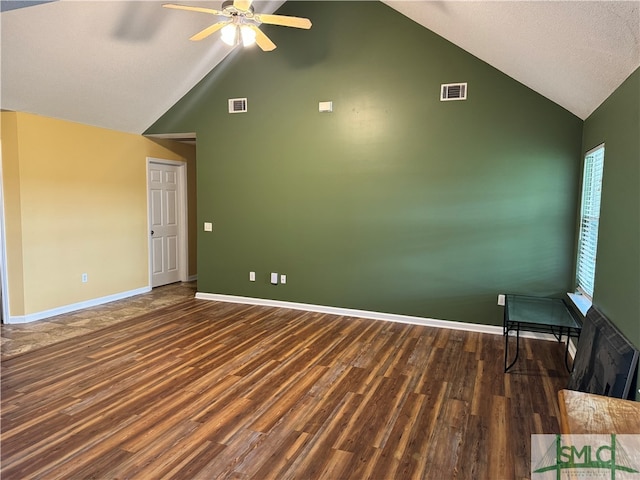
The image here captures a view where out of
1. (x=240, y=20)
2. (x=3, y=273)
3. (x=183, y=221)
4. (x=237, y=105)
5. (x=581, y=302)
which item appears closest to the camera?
(x=240, y=20)

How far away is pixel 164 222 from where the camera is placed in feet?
21.6

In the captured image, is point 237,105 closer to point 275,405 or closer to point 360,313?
point 360,313

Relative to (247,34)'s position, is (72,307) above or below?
below

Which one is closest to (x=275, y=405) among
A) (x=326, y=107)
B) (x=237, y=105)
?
(x=326, y=107)

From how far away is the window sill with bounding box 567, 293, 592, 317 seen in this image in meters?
3.41

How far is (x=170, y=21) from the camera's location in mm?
4184

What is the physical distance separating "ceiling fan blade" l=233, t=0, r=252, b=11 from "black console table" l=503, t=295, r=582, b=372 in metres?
3.24

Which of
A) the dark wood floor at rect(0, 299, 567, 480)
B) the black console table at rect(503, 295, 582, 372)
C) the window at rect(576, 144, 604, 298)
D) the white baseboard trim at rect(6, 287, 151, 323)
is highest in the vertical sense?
the window at rect(576, 144, 604, 298)

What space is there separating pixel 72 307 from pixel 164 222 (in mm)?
1989

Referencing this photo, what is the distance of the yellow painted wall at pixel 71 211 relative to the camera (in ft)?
14.5

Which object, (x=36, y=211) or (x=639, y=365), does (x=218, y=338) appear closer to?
(x=36, y=211)

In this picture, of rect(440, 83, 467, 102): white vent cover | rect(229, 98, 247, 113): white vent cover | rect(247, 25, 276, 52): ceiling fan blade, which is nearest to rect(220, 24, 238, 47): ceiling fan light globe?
rect(247, 25, 276, 52): ceiling fan blade

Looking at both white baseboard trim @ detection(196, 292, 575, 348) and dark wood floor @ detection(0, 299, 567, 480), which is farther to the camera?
white baseboard trim @ detection(196, 292, 575, 348)

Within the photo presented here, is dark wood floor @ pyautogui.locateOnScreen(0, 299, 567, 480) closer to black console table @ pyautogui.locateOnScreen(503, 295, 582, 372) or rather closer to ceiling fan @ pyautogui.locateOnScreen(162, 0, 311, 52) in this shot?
black console table @ pyautogui.locateOnScreen(503, 295, 582, 372)
